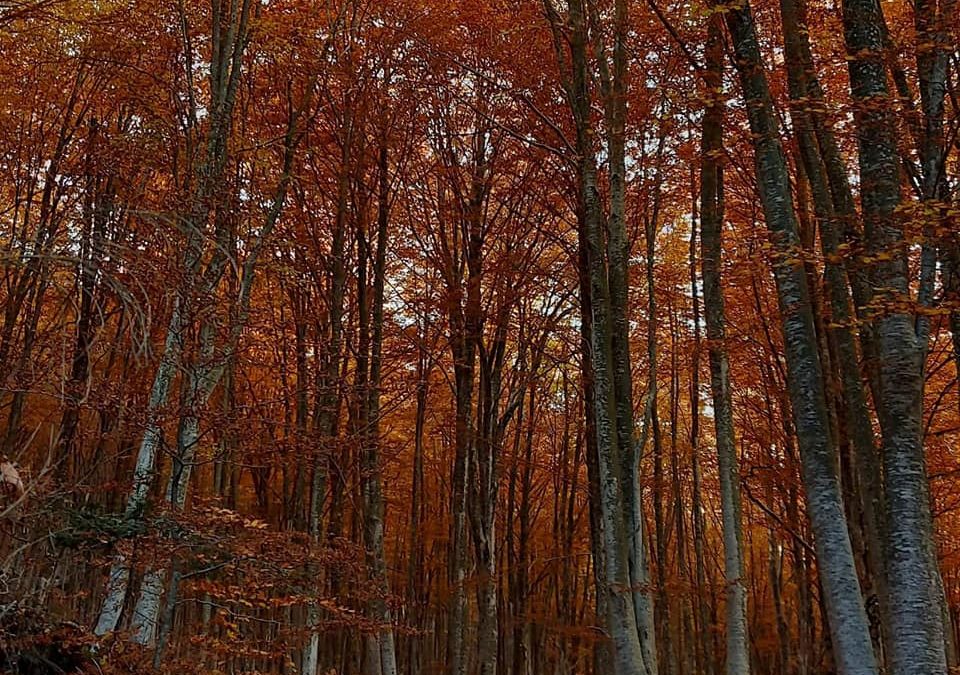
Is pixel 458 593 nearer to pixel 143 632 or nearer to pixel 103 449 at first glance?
pixel 143 632

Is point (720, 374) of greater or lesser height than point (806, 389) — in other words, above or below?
above

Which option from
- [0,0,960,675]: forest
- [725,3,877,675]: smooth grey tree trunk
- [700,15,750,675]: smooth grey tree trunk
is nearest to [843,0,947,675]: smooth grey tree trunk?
[0,0,960,675]: forest

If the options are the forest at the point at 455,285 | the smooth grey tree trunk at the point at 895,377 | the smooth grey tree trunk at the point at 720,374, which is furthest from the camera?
the smooth grey tree trunk at the point at 720,374

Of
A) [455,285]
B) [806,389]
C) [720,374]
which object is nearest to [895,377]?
[806,389]

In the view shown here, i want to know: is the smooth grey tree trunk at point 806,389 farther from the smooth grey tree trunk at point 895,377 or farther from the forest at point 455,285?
the smooth grey tree trunk at point 895,377

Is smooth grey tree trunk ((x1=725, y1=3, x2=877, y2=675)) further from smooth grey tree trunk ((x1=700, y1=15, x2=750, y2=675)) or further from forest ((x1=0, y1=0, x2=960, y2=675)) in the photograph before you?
smooth grey tree trunk ((x1=700, y1=15, x2=750, y2=675))

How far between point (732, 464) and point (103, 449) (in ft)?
34.3

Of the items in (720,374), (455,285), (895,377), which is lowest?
(895,377)

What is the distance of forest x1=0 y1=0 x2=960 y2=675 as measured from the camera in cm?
526

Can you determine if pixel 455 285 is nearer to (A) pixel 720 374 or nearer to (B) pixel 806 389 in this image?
(A) pixel 720 374

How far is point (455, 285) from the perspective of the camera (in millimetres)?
12773

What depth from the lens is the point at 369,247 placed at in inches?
500

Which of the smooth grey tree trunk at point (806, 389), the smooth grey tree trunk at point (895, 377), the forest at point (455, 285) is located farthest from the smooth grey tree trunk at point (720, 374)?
the smooth grey tree trunk at point (895, 377)

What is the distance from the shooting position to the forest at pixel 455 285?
5262 millimetres
